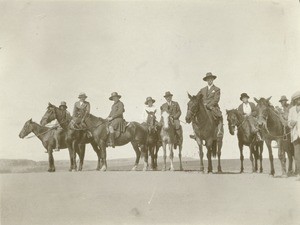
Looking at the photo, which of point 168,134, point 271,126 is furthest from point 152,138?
point 271,126

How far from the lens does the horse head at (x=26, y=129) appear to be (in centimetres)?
1571

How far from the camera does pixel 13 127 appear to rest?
1516 centimetres

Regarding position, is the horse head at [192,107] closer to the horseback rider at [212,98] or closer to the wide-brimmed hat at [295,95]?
the horseback rider at [212,98]

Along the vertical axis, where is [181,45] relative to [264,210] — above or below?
above

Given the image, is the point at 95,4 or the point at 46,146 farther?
the point at 46,146

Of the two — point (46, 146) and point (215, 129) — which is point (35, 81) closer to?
point (46, 146)

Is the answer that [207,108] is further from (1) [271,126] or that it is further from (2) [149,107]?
(2) [149,107]

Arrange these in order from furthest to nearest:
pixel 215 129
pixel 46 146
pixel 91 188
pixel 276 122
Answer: pixel 46 146, pixel 215 129, pixel 276 122, pixel 91 188

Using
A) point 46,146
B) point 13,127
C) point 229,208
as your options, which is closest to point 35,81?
point 13,127

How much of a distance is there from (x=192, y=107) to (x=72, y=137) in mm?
4329

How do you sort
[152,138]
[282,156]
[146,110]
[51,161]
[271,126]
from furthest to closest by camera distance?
1. [152,138]
2. [146,110]
3. [51,161]
4. [271,126]
5. [282,156]

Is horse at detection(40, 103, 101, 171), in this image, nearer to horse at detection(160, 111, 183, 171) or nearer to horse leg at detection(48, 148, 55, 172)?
horse leg at detection(48, 148, 55, 172)

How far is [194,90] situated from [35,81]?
4.42m

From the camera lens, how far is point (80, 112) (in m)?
16.8
